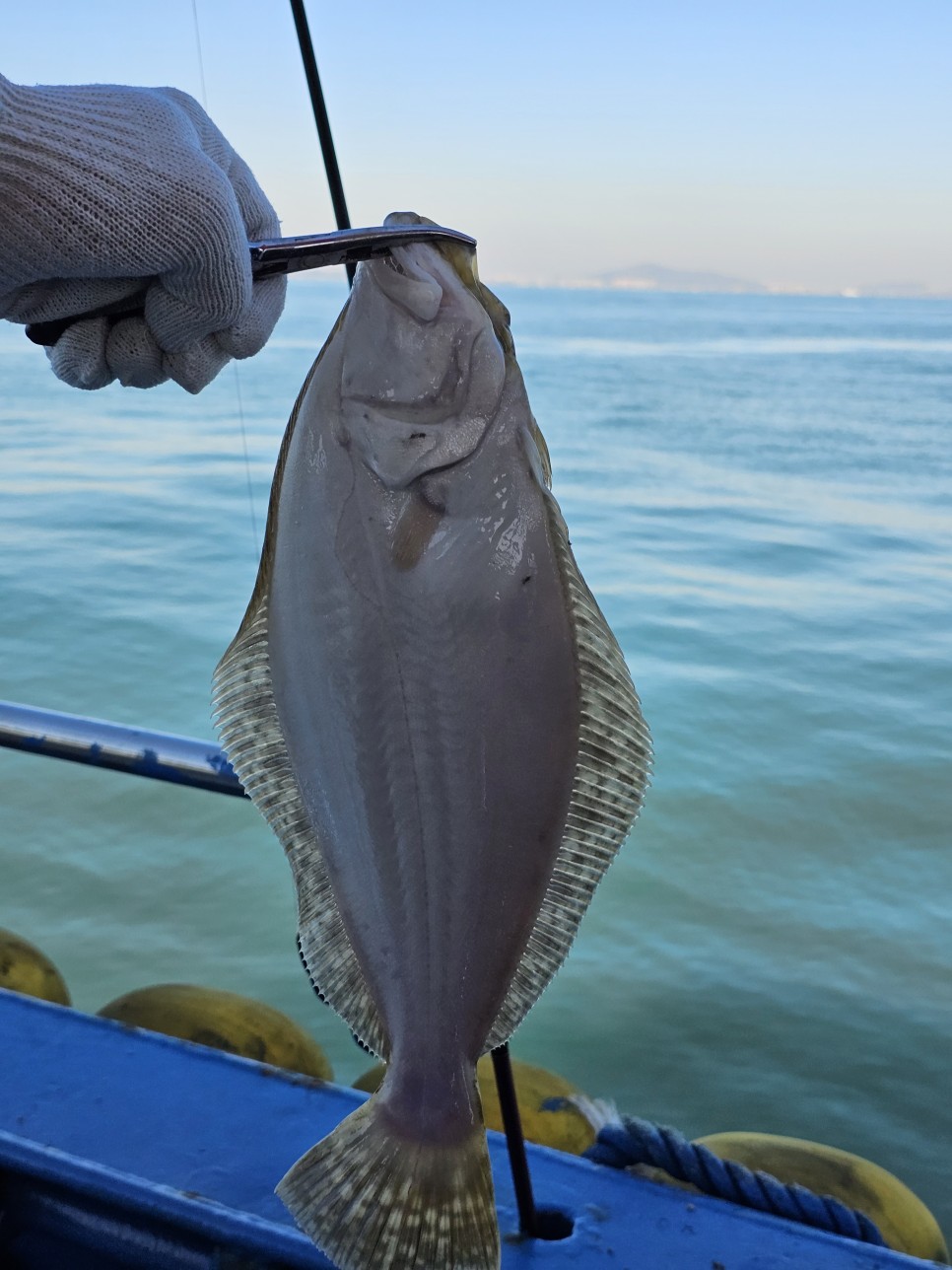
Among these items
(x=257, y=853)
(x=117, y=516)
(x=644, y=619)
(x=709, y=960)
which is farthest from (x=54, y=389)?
(x=709, y=960)

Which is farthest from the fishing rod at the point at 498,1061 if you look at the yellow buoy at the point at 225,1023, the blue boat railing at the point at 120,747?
the yellow buoy at the point at 225,1023

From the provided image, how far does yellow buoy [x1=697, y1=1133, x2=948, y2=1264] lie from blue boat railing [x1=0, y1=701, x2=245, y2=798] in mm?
1136

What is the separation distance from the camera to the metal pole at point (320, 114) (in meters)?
1.53

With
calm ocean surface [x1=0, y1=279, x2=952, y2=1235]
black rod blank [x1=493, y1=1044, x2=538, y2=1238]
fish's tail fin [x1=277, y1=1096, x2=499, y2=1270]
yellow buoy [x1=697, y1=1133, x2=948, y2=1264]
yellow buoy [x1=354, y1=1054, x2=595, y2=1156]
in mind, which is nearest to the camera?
fish's tail fin [x1=277, y1=1096, x2=499, y2=1270]

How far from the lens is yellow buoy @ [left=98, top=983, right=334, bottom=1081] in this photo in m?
2.28

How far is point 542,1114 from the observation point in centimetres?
219

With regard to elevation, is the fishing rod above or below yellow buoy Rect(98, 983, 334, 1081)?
above

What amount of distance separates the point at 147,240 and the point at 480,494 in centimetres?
38

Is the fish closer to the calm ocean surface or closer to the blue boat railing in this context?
the blue boat railing

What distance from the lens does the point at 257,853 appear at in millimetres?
5918

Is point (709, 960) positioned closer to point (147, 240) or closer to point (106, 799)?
point (106, 799)

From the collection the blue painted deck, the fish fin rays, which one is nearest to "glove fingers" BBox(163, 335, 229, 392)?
the fish fin rays

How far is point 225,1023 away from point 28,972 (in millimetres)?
536

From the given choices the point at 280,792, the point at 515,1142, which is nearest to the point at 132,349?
the point at 280,792
